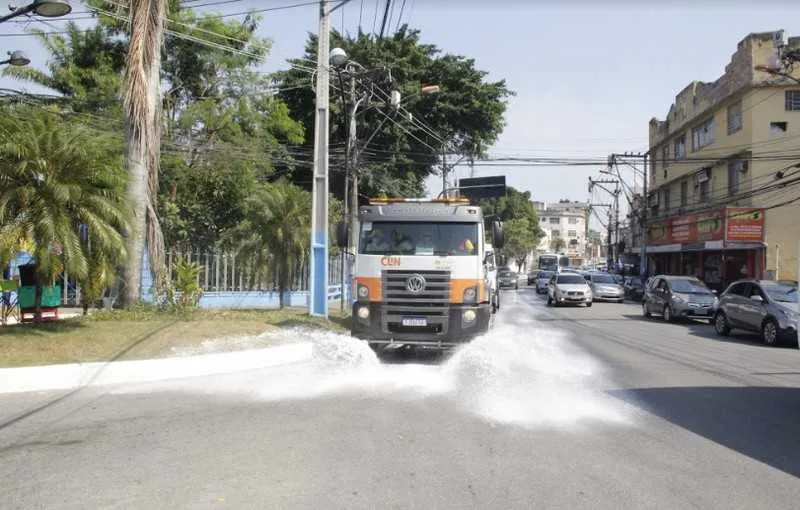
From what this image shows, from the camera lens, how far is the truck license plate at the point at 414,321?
36.3 feet

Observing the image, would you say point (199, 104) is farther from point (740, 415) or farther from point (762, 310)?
point (740, 415)

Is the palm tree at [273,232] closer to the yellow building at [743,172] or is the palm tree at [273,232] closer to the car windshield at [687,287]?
the car windshield at [687,287]

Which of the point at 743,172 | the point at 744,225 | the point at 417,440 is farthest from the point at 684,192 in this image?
the point at 417,440

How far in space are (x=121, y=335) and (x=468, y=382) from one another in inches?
226

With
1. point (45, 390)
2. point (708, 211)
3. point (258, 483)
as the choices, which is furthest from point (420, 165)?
point (258, 483)

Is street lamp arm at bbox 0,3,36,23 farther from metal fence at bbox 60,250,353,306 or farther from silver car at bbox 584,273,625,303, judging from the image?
silver car at bbox 584,273,625,303

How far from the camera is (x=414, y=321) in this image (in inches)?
437

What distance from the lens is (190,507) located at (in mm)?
4527

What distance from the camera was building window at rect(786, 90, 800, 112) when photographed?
32.4 metres

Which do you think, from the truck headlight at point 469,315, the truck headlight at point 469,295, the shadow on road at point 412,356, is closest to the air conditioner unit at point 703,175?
the shadow on road at point 412,356

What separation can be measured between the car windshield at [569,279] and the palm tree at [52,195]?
22.5 m

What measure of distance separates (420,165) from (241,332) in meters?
24.1

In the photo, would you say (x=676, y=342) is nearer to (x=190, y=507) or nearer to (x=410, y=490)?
(x=410, y=490)

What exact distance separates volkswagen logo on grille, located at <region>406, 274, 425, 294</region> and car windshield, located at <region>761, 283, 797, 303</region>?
31.7 ft
